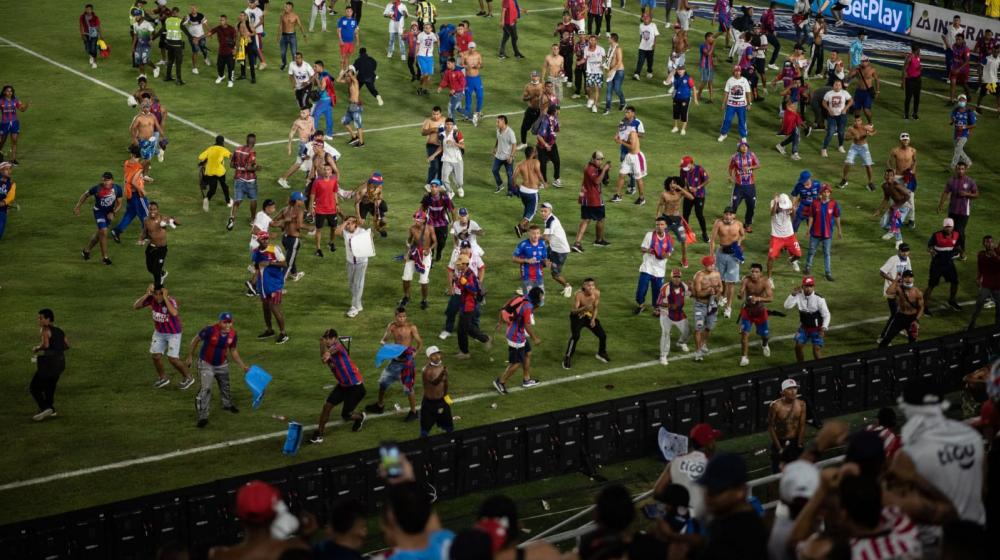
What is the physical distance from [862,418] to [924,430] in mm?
11909

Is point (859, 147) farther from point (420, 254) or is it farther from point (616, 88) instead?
point (420, 254)

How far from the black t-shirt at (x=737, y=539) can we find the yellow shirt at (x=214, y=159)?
829 inches

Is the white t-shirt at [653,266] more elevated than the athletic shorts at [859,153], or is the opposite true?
the athletic shorts at [859,153]

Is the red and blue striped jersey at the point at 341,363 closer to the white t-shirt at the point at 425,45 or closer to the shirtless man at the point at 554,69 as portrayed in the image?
the shirtless man at the point at 554,69

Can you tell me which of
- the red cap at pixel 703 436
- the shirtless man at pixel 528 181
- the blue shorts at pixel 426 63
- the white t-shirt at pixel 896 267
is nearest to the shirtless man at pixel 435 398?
the red cap at pixel 703 436

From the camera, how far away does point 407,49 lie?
126 ft

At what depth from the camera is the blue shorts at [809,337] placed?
72.5 ft

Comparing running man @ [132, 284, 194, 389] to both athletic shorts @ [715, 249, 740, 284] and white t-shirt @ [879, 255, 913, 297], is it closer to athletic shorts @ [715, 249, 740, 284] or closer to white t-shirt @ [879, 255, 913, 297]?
athletic shorts @ [715, 249, 740, 284]

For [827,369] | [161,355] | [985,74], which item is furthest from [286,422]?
[985,74]

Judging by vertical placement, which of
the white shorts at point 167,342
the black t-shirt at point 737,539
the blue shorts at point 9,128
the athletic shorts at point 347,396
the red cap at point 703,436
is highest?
the black t-shirt at point 737,539

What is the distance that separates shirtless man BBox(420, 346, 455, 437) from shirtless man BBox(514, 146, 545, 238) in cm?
881

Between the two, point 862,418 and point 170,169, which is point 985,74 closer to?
point 862,418

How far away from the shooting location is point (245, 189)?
27.4 meters

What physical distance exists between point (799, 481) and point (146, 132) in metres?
22.8
